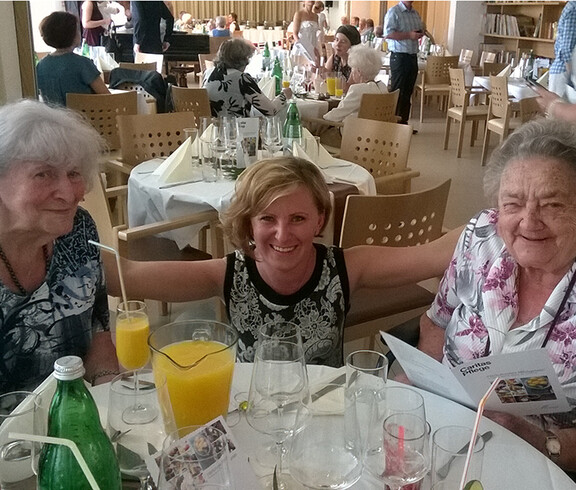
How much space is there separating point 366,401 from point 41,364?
91 cm

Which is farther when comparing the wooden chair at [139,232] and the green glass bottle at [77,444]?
the wooden chair at [139,232]

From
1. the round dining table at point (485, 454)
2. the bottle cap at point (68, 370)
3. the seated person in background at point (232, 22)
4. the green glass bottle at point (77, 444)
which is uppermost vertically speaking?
the seated person in background at point (232, 22)

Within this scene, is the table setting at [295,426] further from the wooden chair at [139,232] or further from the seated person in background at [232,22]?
the seated person in background at [232,22]

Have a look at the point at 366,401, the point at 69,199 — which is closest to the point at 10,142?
the point at 69,199

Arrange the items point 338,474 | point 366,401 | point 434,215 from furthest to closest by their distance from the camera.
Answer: point 434,215
point 366,401
point 338,474

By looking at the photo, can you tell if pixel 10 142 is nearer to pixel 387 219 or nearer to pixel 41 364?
pixel 41 364

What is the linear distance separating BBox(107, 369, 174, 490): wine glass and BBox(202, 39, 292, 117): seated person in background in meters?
3.73

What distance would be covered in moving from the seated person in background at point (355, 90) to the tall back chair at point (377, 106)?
7.5 inches

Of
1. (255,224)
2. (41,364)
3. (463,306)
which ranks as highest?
(255,224)

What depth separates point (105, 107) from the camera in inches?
184

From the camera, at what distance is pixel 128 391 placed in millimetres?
1187

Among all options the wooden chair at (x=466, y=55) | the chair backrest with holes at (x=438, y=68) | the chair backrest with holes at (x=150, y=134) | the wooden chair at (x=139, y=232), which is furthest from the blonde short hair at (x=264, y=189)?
the wooden chair at (x=466, y=55)

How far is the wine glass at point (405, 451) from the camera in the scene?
39.4 inches

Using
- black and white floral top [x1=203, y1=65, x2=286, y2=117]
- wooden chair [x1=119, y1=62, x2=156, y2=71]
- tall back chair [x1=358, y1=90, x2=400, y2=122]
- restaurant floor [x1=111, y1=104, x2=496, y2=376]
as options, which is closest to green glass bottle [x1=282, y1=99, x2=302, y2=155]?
restaurant floor [x1=111, y1=104, x2=496, y2=376]
